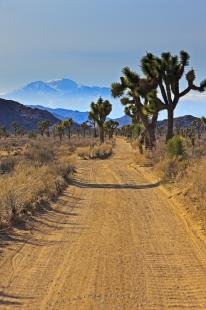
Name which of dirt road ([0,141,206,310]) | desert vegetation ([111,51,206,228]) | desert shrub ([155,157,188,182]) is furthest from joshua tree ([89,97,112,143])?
dirt road ([0,141,206,310])

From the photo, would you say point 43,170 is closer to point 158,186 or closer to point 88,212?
point 158,186

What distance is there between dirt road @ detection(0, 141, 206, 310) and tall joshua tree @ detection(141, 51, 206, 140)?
1728 cm

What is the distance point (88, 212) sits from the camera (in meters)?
13.5

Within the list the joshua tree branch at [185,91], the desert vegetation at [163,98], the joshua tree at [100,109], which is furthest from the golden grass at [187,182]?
→ the joshua tree at [100,109]

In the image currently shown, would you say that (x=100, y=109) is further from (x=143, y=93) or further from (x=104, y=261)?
(x=104, y=261)

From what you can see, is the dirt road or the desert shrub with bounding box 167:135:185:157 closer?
the dirt road

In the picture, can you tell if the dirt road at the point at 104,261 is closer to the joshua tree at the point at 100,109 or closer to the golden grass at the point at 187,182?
the golden grass at the point at 187,182

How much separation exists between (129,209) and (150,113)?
20.9 m

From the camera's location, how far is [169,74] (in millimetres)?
30609

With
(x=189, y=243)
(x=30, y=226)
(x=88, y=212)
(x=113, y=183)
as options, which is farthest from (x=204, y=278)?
(x=113, y=183)

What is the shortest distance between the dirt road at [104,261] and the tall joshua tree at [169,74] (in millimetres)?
17281

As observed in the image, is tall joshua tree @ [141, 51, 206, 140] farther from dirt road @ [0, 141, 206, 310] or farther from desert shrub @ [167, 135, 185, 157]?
dirt road @ [0, 141, 206, 310]

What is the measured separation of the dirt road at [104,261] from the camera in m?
6.75

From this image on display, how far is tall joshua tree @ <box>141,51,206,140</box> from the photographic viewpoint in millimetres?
30609
